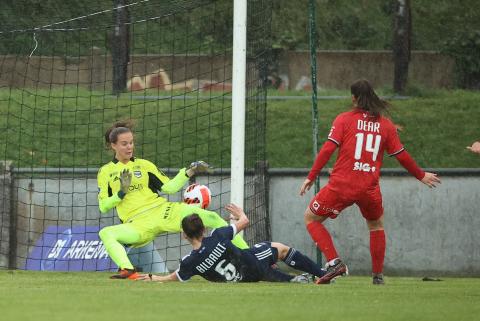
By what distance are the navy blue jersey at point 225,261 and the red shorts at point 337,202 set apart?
598 millimetres

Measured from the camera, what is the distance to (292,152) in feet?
63.5

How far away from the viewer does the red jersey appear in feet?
A: 36.5

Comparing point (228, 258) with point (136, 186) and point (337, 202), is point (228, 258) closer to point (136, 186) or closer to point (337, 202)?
point (337, 202)

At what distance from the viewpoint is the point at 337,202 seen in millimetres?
11211

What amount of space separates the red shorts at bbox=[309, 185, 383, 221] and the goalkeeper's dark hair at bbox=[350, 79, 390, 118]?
2.45 ft

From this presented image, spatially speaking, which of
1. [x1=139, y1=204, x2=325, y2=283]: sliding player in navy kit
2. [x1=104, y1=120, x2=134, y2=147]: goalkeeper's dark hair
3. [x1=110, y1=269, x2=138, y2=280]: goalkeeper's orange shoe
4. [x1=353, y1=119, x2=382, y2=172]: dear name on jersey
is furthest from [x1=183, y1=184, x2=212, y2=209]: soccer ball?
[x1=353, y1=119, x2=382, y2=172]: dear name on jersey

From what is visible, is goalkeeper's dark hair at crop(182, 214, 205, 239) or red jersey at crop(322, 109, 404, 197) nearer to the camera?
goalkeeper's dark hair at crop(182, 214, 205, 239)

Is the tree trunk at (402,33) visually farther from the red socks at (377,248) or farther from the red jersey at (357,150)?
the red jersey at (357,150)

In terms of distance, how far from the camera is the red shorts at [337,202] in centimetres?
1118

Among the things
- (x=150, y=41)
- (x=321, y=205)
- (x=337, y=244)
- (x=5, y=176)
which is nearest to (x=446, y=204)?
(x=337, y=244)

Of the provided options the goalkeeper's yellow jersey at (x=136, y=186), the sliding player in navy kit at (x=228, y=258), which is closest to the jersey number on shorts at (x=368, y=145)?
the sliding player in navy kit at (x=228, y=258)

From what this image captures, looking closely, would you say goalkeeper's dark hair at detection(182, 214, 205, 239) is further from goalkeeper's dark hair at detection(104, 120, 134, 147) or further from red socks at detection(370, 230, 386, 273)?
goalkeeper's dark hair at detection(104, 120, 134, 147)

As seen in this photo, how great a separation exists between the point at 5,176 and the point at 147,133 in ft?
13.7

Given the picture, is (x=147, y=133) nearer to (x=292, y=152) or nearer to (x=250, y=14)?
(x=292, y=152)
